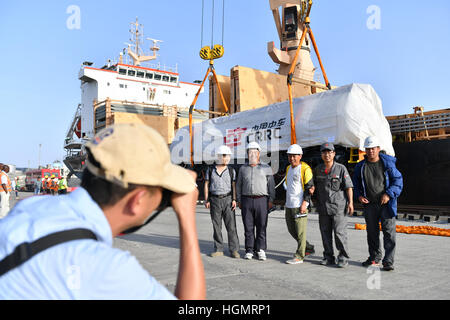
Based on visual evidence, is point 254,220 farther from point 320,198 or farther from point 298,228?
point 320,198

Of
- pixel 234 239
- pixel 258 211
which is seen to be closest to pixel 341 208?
pixel 258 211

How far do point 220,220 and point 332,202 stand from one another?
1.97 meters

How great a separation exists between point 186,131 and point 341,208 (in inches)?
492

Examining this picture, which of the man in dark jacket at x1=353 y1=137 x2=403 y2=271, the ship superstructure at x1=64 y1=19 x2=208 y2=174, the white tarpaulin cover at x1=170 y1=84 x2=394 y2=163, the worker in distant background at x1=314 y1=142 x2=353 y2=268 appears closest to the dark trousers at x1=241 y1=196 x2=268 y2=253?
the worker in distant background at x1=314 y1=142 x2=353 y2=268

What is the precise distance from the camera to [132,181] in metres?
1.11

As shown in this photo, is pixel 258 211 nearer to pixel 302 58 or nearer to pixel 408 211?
pixel 408 211

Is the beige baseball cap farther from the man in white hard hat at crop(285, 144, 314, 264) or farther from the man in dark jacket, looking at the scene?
the man in white hard hat at crop(285, 144, 314, 264)

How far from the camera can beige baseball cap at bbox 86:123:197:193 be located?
3.63ft

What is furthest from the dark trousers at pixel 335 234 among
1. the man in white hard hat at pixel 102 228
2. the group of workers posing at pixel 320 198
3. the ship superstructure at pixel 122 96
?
the ship superstructure at pixel 122 96

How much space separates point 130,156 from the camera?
3.63 feet

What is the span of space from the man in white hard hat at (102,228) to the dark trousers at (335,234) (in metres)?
4.43

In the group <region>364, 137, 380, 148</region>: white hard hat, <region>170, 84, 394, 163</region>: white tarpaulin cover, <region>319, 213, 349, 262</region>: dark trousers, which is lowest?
<region>319, 213, 349, 262</region>: dark trousers

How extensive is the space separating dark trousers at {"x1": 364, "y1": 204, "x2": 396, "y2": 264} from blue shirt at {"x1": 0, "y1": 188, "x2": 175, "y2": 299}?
4.79 metres

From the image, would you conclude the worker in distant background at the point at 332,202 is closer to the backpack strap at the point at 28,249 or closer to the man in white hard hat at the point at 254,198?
the man in white hard hat at the point at 254,198
